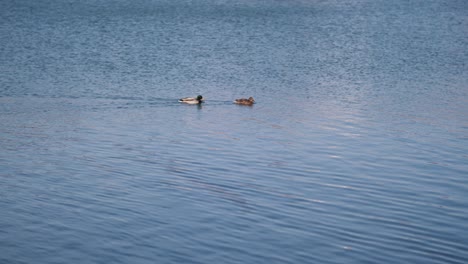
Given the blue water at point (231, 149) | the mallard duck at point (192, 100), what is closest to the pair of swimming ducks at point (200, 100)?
the mallard duck at point (192, 100)

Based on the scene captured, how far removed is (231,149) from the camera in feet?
70.6

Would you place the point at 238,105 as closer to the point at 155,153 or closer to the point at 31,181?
the point at 155,153

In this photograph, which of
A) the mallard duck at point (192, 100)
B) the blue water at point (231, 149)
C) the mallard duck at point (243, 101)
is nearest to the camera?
the blue water at point (231, 149)

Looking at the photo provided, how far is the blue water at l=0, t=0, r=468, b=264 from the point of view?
13.6 m

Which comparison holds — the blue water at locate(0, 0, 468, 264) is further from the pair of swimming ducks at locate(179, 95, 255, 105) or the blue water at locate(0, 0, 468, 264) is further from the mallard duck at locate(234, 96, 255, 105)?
the mallard duck at locate(234, 96, 255, 105)

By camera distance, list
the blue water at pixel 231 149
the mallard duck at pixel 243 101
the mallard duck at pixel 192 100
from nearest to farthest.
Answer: the blue water at pixel 231 149
the mallard duck at pixel 192 100
the mallard duck at pixel 243 101

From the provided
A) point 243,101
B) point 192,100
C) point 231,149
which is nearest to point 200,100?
point 192,100

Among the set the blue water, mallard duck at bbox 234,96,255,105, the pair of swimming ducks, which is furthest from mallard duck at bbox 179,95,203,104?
mallard duck at bbox 234,96,255,105

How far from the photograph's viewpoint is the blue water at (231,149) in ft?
44.6

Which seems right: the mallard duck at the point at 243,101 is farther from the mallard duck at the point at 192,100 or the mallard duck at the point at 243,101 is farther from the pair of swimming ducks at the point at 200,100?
the mallard duck at the point at 192,100

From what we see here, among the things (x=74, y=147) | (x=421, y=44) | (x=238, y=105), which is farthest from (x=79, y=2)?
(x=74, y=147)

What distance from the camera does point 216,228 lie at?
14.2 metres

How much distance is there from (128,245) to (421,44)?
1566 inches

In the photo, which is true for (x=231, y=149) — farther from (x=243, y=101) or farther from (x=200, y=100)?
(x=200, y=100)
